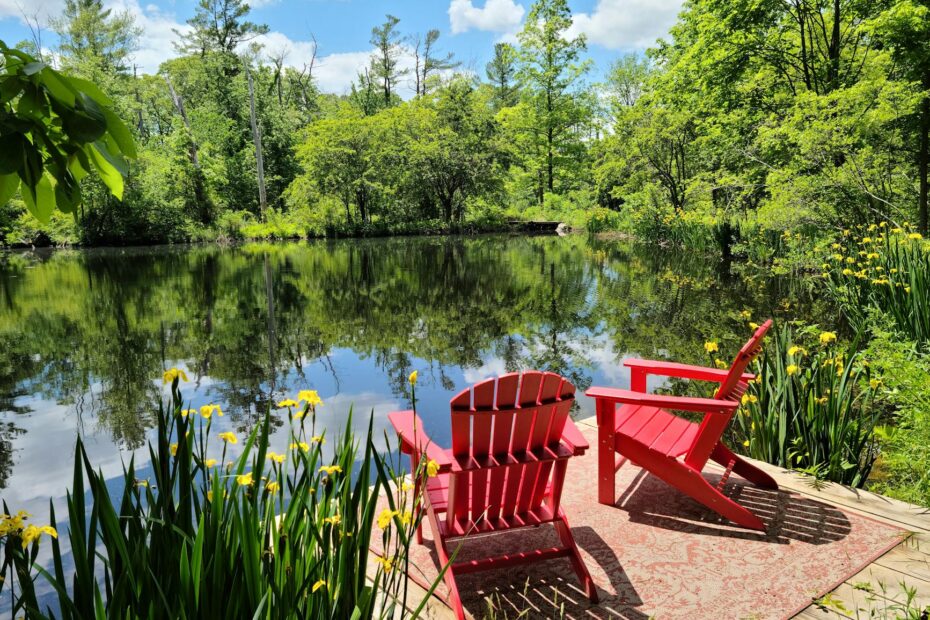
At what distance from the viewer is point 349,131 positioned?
26.9m

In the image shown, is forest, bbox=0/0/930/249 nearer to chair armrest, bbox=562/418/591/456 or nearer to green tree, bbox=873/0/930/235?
green tree, bbox=873/0/930/235

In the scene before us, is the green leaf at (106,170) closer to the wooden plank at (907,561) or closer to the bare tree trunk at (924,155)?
→ the wooden plank at (907,561)

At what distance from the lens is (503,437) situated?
2342 millimetres

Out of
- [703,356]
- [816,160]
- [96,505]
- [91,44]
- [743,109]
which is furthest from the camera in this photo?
[91,44]

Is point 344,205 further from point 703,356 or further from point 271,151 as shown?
point 703,356

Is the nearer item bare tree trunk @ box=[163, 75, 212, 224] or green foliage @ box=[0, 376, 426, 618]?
green foliage @ box=[0, 376, 426, 618]

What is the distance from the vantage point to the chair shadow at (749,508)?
270 centimetres

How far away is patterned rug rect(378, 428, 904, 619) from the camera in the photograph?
2248mm

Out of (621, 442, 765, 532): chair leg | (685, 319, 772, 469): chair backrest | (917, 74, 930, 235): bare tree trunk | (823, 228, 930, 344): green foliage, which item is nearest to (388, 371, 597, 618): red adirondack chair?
(621, 442, 765, 532): chair leg

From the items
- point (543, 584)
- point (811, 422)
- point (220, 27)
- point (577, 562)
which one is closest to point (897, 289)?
point (811, 422)

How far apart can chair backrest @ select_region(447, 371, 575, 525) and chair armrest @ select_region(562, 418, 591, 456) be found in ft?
0.26

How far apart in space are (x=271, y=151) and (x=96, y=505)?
33.7 metres

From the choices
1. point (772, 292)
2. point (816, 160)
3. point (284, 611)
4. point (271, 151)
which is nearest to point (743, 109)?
point (816, 160)

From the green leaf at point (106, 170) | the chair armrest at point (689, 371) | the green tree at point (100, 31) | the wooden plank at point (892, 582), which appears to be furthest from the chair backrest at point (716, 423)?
the green tree at point (100, 31)
